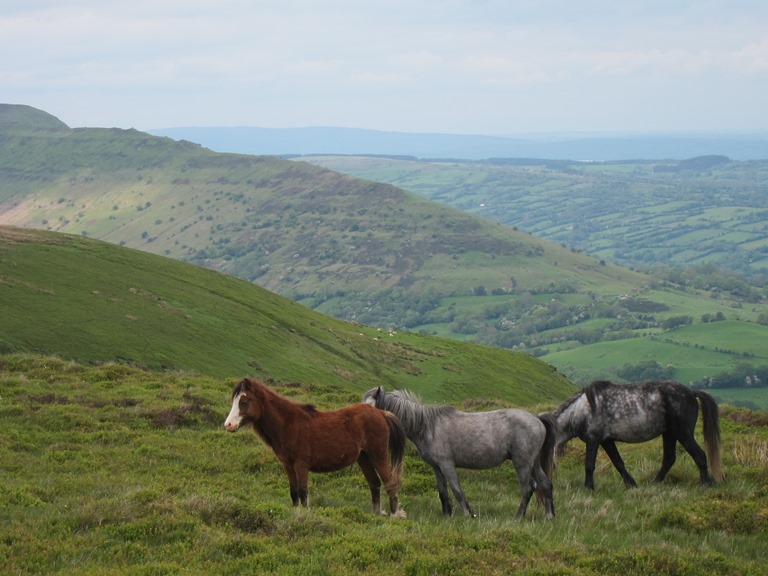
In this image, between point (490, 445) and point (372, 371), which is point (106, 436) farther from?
point (372, 371)

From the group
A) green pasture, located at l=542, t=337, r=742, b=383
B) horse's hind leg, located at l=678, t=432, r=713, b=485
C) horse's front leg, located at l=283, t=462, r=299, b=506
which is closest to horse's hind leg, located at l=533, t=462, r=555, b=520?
horse's hind leg, located at l=678, t=432, r=713, b=485

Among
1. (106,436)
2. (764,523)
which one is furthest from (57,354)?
(764,523)

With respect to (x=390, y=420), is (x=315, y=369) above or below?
below

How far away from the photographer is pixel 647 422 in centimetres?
1858

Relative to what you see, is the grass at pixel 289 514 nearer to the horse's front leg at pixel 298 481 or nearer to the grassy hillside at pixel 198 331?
the horse's front leg at pixel 298 481

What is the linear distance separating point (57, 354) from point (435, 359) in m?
36.6

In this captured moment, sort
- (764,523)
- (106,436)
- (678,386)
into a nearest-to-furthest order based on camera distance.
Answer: (764,523) < (678,386) < (106,436)

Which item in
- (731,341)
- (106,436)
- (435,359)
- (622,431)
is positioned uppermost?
(622,431)

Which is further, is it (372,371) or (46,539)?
(372,371)

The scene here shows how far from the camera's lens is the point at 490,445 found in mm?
16234

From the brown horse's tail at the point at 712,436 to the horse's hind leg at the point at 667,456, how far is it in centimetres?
73

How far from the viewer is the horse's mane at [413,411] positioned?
16.5 meters

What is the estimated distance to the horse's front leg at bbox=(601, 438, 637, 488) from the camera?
60.7ft

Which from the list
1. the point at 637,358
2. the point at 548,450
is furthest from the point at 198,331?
the point at 637,358
